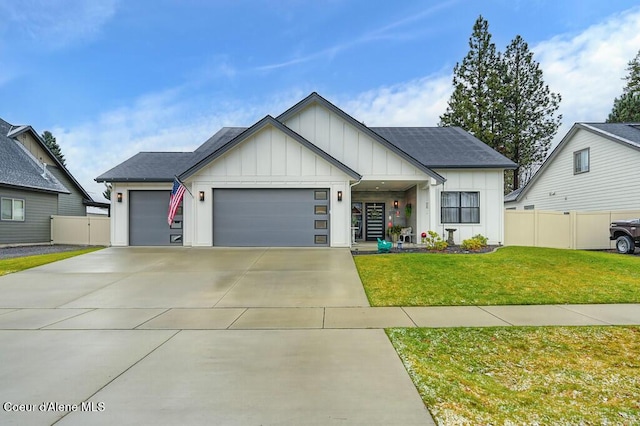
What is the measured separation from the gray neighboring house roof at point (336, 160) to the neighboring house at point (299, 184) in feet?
0.15

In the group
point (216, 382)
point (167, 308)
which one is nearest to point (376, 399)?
point (216, 382)

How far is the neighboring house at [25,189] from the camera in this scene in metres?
16.2

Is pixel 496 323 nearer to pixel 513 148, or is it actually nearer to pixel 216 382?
pixel 216 382

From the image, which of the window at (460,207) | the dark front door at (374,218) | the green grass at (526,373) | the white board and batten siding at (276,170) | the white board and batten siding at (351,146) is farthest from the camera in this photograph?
the dark front door at (374,218)

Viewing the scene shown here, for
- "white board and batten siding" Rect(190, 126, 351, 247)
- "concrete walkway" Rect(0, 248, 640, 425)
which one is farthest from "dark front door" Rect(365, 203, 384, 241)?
"concrete walkway" Rect(0, 248, 640, 425)

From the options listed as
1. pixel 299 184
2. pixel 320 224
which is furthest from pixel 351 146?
pixel 320 224

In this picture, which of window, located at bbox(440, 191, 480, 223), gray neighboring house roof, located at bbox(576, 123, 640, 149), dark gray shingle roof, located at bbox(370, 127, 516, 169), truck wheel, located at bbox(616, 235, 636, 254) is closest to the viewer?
truck wheel, located at bbox(616, 235, 636, 254)

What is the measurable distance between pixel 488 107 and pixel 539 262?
23.8m

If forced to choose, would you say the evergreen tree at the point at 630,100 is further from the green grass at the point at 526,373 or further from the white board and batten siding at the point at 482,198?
the green grass at the point at 526,373

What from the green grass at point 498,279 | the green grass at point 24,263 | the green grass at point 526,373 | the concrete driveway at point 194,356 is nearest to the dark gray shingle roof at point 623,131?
the green grass at point 498,279

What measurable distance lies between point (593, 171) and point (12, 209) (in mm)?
29239

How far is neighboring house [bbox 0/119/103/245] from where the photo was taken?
16.2m

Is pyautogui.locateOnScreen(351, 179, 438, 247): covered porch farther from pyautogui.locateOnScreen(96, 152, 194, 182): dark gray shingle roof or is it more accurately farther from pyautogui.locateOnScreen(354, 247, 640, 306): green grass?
pyautogui.locateOnScreen(96, 152, 194, 182): dark gray shingle roof

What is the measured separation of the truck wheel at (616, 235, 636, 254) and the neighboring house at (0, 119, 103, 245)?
27.1 meters
